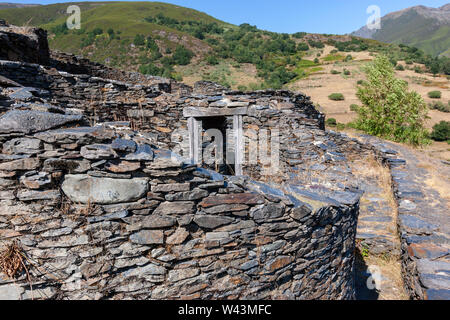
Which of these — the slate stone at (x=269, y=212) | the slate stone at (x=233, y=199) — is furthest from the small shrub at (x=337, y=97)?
the slate stone at (x=233, y=199)

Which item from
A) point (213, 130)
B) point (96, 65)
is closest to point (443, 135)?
point (213, 130)

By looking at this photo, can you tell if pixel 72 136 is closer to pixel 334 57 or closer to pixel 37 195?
pixel 37 195

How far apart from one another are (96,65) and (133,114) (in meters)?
5.76

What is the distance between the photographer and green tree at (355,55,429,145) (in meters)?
14.1

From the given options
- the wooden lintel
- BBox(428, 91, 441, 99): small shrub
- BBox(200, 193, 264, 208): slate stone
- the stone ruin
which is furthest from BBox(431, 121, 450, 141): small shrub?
BBox(200, 193, 264, 208): slate stone

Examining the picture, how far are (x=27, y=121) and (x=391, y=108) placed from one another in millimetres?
16311

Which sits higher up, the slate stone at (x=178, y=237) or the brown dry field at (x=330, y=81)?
the brown dry field at (x=330, y=81)

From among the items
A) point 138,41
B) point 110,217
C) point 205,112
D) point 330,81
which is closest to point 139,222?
point 110,217

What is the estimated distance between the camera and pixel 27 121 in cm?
223

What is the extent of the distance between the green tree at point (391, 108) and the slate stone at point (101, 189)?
1547 cm

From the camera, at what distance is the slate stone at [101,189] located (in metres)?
2.31

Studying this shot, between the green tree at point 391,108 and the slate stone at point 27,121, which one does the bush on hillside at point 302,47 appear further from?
the slate stone at point 27,121

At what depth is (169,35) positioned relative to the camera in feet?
175

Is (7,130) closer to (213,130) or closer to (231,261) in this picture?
(231,261)
